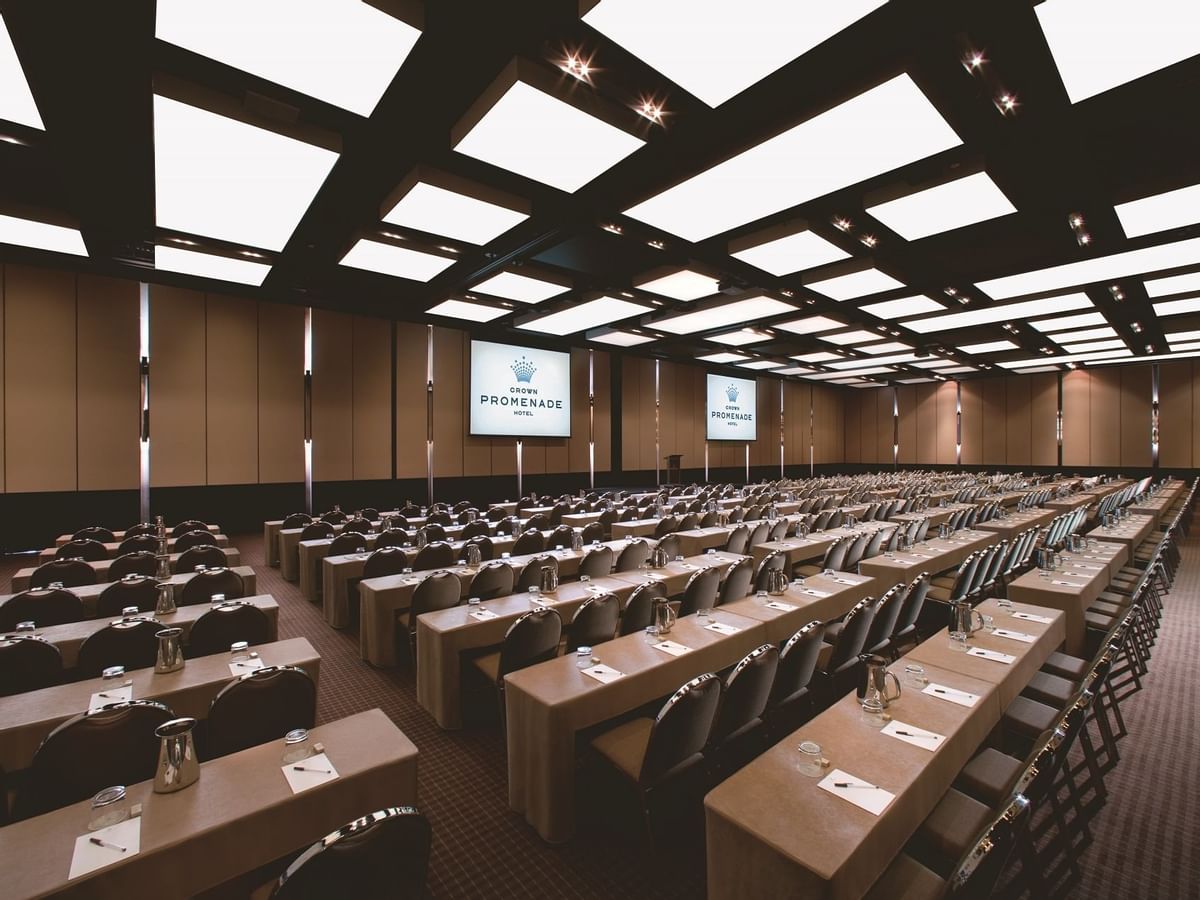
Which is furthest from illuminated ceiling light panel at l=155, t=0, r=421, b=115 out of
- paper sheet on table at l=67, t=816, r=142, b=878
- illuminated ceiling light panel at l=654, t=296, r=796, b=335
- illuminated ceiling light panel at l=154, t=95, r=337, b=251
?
illuminated ceiling light panel at l=654, t=296, r=796, b=335

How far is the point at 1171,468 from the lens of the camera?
60.9 ft

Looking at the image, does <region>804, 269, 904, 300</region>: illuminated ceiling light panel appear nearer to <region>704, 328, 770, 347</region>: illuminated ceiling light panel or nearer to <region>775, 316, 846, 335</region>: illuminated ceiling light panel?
<region>775, 316, 846, 335</region>: illuminated ceiling light panel

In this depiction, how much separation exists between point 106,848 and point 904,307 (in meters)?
13.3

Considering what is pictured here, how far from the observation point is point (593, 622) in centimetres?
394

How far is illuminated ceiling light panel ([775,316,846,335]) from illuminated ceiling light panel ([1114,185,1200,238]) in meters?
5.31

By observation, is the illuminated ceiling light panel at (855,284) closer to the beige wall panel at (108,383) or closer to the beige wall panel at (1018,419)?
the beige wall panel at (108,383)

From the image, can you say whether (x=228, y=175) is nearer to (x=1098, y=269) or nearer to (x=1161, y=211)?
(x=1161, y=211)

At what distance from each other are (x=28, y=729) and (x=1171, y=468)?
90.1 feet

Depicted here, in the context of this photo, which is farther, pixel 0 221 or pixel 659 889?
pixel 0 221

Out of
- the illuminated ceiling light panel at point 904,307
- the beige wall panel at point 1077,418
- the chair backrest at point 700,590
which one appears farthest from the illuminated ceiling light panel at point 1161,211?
the beige wall panel at point 1077,418

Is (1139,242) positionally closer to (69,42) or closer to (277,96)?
(277,96)

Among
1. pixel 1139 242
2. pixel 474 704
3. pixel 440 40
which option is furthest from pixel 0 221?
pixel 1139 242

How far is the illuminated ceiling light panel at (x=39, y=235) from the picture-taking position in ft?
24.3

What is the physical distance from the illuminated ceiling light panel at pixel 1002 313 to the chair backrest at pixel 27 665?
583 inches
